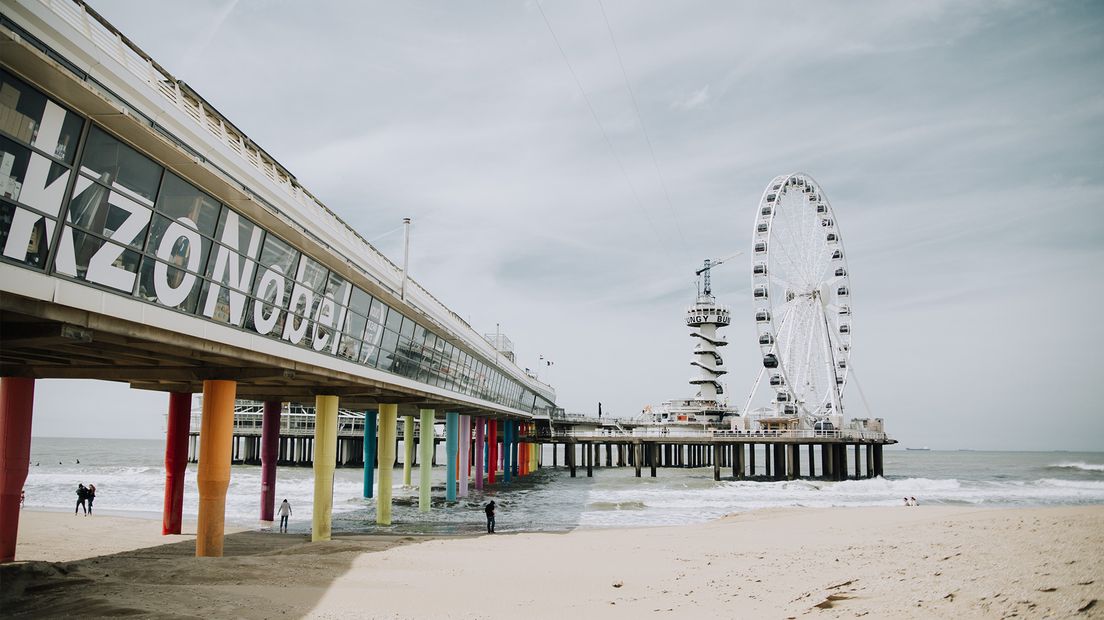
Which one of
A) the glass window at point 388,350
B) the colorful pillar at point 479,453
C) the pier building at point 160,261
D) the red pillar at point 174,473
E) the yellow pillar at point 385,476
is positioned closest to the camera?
the pier building at point 160,261

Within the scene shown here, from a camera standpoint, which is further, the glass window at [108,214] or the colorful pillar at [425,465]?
the colorful pillar at [425,465]

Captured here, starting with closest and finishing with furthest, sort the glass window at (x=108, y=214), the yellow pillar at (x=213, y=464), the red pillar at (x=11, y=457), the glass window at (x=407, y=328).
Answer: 1. the glass window at (x=108, y=214)
2. the red pillar at (x=11, y=457)
3. the yellow pillar at (x=213, y=464)
4. the glass window at (x=407, y=328)

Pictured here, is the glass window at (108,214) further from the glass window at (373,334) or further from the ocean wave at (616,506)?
the ocean wave at (616,506)

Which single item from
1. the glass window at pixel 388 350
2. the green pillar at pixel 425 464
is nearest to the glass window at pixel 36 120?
the glass window at pixel 388 350

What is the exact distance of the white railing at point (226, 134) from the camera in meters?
9.64

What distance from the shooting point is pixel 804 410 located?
200 feet

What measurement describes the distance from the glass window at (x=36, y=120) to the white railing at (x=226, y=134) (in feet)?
3.31

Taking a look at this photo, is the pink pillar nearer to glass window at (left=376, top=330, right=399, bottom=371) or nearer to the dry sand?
glass window at (left=376, top=330, right=399, bottom=371)

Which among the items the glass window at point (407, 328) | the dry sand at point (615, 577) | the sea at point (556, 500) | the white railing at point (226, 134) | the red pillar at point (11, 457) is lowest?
the sea at point (556, 500)

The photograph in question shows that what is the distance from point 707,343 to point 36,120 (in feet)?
256

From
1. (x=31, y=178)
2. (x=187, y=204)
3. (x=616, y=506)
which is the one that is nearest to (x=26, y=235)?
(x=31, y=178)

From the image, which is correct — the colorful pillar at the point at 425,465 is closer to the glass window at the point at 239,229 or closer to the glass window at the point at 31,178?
the glass window at the point at 239,229

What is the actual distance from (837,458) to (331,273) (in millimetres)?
53152

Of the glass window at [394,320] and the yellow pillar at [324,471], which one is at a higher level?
the glass window at [394,320]
